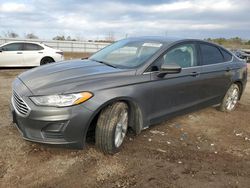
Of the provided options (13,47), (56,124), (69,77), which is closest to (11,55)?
(13,47)

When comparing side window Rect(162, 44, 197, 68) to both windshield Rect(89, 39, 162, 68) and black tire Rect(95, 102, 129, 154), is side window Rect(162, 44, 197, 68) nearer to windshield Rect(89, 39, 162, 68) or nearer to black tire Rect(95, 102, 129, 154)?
windshield Rect(89, 39, 162, 68)

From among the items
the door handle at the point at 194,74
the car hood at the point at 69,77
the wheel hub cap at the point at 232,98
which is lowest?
the wheel hub cap at the point at 232,98

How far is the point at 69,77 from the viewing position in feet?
11.6

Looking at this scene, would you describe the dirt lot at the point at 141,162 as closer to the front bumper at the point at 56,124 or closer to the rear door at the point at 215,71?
the front bumper at the point at 56,124

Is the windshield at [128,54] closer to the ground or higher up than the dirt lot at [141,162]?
higher up

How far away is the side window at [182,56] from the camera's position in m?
4.33

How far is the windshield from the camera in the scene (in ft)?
13.6

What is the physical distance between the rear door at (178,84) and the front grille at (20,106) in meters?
1.70

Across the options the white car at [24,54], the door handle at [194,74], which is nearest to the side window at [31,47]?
the white car at [24,54]

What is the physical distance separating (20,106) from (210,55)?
3.54 m

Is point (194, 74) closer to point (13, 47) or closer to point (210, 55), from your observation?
point (210, 55)

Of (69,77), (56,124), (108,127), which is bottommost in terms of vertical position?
Answer: (108,127)

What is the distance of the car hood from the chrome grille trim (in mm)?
180

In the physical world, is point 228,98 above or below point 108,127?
below
